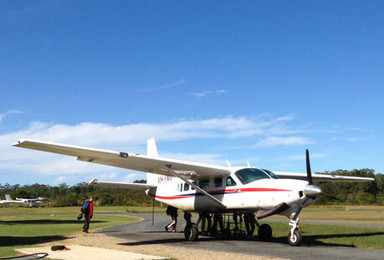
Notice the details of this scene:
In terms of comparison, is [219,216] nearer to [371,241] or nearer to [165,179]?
[165,179]

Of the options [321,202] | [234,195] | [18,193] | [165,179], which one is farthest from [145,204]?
[234,195]

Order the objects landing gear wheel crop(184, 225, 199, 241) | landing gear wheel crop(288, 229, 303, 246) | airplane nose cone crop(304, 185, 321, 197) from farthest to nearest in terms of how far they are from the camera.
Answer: landing gear wheel crop(184, 225, 199, 241) < landing gear wheel crop(288, 229, 303, 246) < airplane nose cone crop(304, 185, 321, 197)

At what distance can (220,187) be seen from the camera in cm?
1652

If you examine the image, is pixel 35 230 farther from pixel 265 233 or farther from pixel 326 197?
pixel 326 197

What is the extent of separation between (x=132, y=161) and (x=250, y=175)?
4.62 m

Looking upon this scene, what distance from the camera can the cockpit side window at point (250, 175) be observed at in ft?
50.6

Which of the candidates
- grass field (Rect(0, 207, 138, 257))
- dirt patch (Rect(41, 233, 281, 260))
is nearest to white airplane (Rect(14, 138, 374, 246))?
dirt patch (Rect(41, 233, 281, 260))

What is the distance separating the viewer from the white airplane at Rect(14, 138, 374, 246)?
542 inches

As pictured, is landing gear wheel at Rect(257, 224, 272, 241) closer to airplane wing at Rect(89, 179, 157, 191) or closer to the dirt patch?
the dirt patch

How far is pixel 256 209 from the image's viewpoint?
598 inches

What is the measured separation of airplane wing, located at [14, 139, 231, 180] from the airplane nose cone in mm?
3726

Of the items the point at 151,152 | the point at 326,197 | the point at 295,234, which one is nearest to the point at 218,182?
the point at 295,234

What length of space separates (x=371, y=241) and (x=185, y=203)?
766cm

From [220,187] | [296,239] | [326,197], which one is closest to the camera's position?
[296,239]
